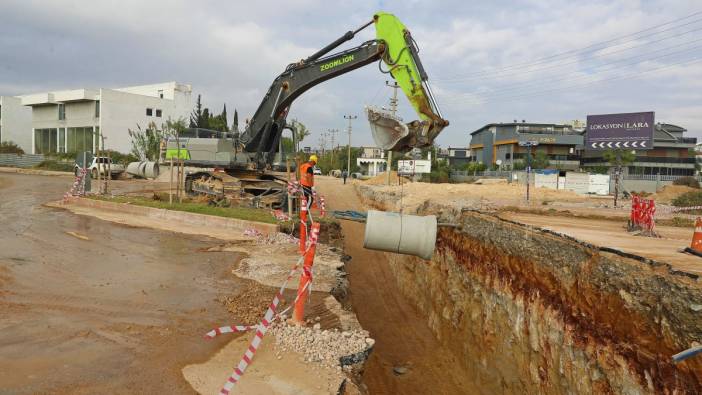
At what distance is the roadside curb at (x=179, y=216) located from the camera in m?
12.4

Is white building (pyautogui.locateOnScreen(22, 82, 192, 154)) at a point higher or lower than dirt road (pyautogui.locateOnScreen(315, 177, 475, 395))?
higher

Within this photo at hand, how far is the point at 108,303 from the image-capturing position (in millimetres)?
6078

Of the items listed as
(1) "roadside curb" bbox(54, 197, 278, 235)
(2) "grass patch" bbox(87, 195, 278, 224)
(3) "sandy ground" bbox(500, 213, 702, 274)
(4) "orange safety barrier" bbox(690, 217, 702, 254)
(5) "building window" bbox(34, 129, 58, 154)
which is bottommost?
(1) "roadside curb" bbox(54, 197, 278, 235)

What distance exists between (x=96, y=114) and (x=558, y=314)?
54.3 m

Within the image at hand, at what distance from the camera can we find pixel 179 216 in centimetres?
1410

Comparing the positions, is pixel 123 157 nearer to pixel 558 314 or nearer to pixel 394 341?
pixel 394 341

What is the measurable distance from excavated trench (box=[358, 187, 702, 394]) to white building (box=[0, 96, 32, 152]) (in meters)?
66.1

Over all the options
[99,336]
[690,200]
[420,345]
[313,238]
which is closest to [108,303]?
[99,336]

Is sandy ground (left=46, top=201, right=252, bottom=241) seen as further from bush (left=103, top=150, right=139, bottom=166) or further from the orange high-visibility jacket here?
bush (left=103, top=150, right=139, bottom=166)

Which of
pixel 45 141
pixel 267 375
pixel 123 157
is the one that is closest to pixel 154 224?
pixel 267 375

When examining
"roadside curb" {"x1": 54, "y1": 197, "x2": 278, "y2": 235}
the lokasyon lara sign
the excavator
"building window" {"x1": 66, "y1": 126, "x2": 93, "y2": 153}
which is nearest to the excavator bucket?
the excavator

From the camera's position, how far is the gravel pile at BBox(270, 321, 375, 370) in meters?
4.69


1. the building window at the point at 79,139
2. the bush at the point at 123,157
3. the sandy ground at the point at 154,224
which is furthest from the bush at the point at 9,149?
the sandy ground at the point at 154,224

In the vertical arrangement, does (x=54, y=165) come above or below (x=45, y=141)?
below
